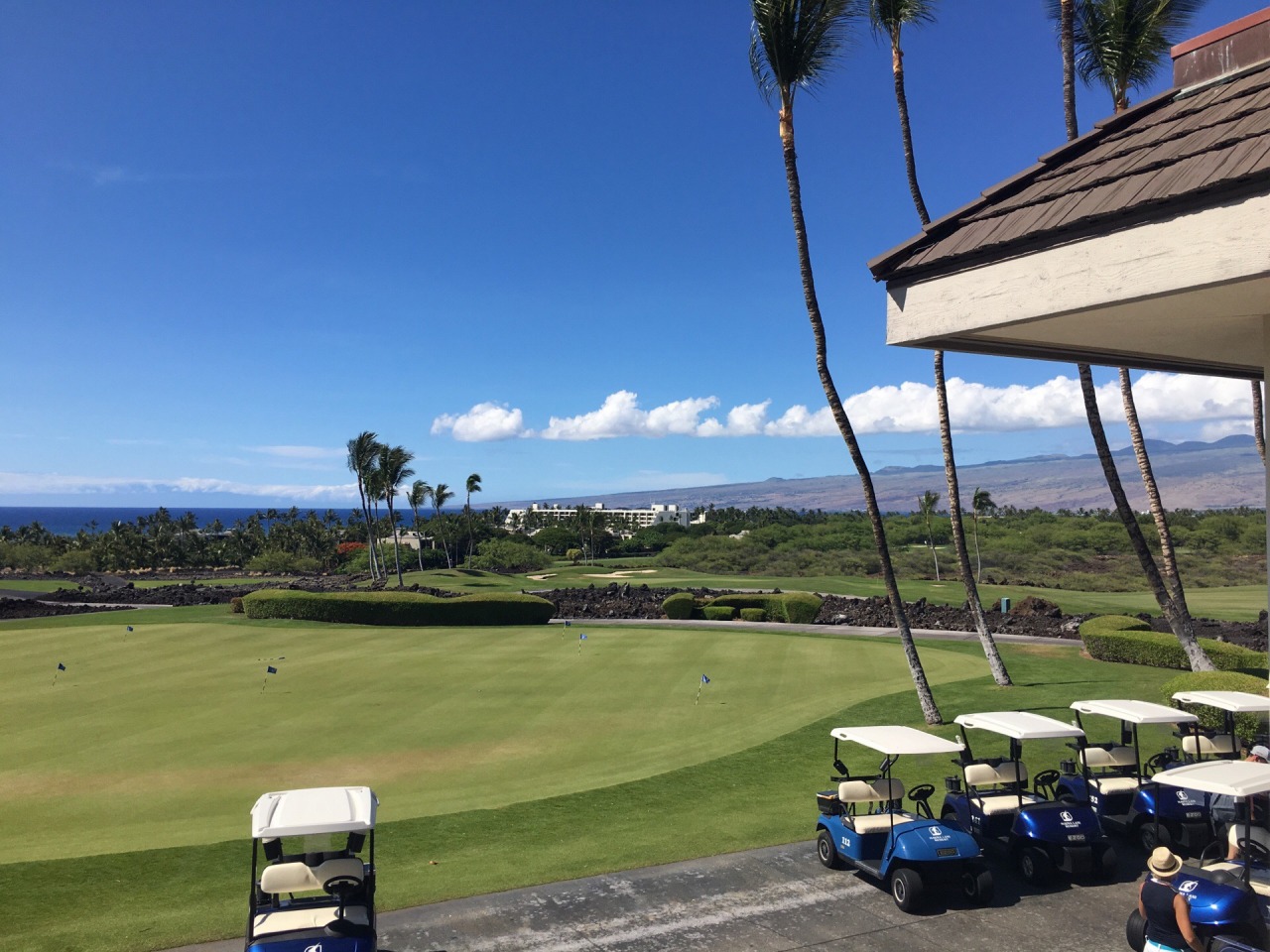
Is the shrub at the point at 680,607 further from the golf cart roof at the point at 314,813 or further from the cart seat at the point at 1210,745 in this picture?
the golf cart roof at the point at 314,813

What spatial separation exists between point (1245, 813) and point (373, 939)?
7.24 m

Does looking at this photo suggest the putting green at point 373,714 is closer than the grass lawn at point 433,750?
No

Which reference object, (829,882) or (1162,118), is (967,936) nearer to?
(829,882)

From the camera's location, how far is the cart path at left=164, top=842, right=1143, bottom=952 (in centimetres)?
818

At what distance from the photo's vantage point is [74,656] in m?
27.2

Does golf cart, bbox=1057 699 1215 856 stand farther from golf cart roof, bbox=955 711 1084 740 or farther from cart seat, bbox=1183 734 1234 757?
golf cart roof, bbox=955 711 1084 740

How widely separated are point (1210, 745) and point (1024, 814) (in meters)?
3.77

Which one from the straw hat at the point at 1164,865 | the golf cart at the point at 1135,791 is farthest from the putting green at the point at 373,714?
the straw hat at the point at 1164,865

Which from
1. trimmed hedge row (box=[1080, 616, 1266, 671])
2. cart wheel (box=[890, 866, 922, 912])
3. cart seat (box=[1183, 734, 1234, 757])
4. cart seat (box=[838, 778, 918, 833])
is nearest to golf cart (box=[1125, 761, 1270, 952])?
cart wheel (box=[890, 866, 922, 912])

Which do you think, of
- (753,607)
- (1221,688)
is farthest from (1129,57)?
(753,607)

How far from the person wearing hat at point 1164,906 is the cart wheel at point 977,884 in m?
1.99

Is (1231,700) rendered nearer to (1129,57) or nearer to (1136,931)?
(1136,931)

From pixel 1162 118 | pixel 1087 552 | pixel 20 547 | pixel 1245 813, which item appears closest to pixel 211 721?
pixel 1245 813

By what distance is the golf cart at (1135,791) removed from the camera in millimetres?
10172
